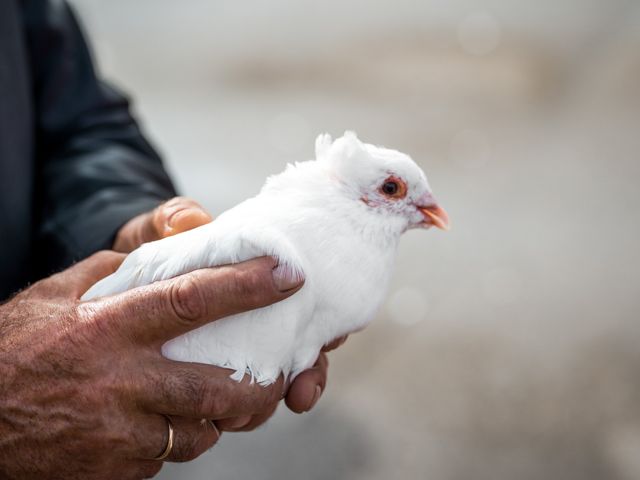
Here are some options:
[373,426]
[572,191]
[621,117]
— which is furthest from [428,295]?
[621,117]

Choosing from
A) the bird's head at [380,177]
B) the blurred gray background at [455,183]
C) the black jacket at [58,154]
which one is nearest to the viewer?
the bird's head at [380,177]

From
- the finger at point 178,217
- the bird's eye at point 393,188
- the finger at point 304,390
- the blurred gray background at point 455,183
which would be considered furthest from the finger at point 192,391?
the blurred gray background at point 455,183

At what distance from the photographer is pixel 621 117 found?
9.35 ft

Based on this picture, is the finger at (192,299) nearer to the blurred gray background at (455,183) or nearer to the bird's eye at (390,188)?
the bird's eye at (390,188)

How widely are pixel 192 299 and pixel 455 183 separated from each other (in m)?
2.09

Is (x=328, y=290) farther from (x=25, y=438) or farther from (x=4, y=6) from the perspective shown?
(x=4, y=6)

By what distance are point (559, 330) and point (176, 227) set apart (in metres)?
1.63

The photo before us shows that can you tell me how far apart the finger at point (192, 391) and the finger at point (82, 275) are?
188 millimetres

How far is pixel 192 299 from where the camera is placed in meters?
0.73

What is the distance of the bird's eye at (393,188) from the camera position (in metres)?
0.88

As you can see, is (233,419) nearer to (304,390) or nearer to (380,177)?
(304,390)

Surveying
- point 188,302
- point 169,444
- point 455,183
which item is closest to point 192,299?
point 188,302

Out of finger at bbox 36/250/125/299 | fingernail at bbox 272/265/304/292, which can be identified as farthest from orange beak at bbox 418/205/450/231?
finger at bbox 36/250/125/299

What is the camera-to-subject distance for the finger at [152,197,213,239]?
0.90 meters
